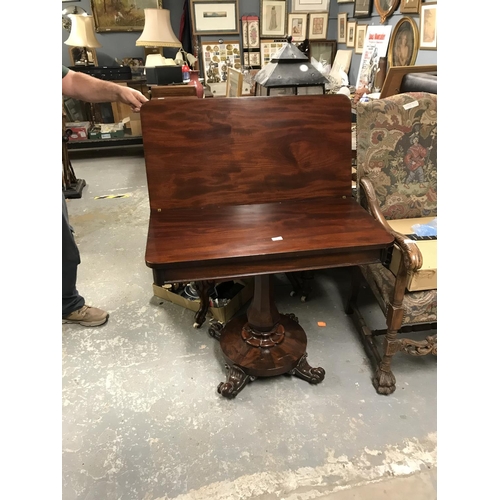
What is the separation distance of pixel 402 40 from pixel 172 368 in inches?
116

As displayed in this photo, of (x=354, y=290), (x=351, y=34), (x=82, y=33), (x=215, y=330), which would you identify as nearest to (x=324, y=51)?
(x=351, y=34)

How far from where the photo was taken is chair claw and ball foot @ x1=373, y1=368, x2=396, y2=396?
1.66 meters

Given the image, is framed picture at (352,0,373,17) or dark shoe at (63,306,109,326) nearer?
dark shoe at (63,306,109,326)

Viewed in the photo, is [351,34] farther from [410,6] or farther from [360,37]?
[410,6]

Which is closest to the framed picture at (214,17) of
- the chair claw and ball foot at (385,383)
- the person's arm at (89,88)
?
the person's arm at (89,88)

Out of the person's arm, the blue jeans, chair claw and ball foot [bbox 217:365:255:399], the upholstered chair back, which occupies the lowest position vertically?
chair claw and ball foot [bbox 217:365:255:399]

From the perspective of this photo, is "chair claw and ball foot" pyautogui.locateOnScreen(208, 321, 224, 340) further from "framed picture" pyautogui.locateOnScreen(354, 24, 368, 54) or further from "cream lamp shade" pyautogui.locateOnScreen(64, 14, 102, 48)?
"cream lamp shade" pyautogui.locateOnScreen(64, 14, 102, 48)

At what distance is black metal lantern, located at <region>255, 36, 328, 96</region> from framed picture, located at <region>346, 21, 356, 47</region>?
7.72ft

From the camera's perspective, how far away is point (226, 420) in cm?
157

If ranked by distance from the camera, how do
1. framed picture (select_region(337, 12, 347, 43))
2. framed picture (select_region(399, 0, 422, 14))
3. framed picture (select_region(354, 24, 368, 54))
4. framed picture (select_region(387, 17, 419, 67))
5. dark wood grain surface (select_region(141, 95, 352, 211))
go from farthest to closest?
1. framed picture (select_region(337, 12, 347, 43))
2. framed picture (select_region(354, 24, 368, 54))
3. framed picture (select_region(387, 17, 419, 67))
4. framed picture (select_region(399, 0, 422, 14))
5. dark wood grain surface (select_region(141, 95, 352, 211))

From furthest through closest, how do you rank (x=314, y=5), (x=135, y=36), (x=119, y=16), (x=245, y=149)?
(x=135, y=36) < (x=119, y=16) < (x=314, y=5) < (x=245, y=149)

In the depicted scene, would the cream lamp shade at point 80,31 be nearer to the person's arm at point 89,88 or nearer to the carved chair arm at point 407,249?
the person's arm at point 89,88

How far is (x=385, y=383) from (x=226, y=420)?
681 millimetres

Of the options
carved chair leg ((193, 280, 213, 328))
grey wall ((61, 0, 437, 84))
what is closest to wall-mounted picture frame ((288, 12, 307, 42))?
grey wall ((61, 0, 437, 84))
